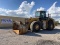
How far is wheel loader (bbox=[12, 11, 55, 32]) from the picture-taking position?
56.5 ft

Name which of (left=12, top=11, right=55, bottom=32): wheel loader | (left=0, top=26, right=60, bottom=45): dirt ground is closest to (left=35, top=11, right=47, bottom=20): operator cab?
(left=12, top=11, right=55, bottom=32): wheel loader

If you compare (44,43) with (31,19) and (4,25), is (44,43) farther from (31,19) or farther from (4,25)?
(4,25)

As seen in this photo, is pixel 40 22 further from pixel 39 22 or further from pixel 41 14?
pixel 41 14

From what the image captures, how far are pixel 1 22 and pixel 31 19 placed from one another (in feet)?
34.9

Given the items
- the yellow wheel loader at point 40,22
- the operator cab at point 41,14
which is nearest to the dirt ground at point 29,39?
the yellow wheel loader at point 40,22

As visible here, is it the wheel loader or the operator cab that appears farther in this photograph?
the operator cab

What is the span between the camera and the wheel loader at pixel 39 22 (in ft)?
56.5

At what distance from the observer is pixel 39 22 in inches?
694

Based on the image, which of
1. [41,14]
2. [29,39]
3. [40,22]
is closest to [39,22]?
[40,22]

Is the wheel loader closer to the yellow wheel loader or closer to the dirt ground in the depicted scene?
A: the yellow wheel loader

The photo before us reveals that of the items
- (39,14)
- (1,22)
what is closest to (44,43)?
(39,14)

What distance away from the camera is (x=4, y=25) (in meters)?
27.6

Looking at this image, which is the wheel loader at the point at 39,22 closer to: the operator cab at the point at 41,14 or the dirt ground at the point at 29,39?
the operator cab at the point at 41,14

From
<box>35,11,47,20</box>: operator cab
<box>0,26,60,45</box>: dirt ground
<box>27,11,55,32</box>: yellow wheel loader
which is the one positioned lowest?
<box>0,26,60,45</box>: dirt ground
